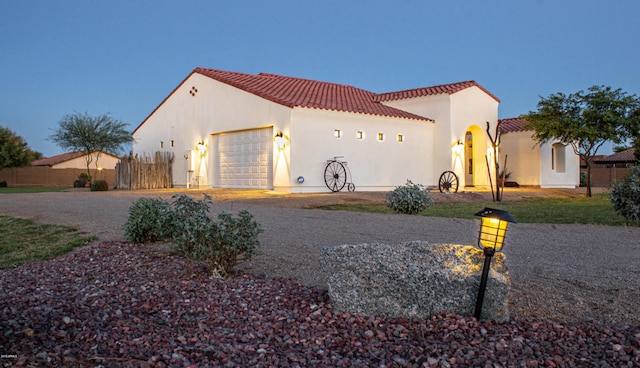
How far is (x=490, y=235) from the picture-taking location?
11.0 feet

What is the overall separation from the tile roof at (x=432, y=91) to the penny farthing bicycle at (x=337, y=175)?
5.97 meters

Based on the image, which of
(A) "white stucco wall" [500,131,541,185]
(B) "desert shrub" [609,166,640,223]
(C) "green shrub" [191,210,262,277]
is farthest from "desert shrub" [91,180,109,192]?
(B) "desert shrub" [609,166,640,223]

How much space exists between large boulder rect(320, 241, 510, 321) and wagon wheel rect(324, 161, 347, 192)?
13.3 metres

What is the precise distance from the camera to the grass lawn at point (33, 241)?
601 centimetres

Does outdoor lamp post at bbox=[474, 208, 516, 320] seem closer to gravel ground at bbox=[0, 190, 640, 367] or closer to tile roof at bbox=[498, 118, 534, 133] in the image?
gravel ground at bbox=[0, 190, 640, 367]

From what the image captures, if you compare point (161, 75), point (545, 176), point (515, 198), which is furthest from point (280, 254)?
point (161, 75)

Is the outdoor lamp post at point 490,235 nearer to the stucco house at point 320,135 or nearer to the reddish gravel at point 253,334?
the reddish gravel at point 253,334

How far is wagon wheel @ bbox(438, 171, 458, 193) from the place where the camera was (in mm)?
19109

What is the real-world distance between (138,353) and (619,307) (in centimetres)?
333

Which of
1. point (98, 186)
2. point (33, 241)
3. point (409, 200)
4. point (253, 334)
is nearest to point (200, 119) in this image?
point (98, 186)

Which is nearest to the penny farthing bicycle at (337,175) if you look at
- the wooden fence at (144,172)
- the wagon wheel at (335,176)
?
the wagon wheel at (335,176)

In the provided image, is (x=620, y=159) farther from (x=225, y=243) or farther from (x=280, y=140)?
(x=225, y=243)

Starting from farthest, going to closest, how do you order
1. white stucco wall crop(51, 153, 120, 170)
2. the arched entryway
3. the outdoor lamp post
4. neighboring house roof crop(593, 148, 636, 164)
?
white stucco wall crop(51, 153, 120, 170) → neighboring house roof crop(593, 148, 636, 164) → the arched entryway → the outdoor lamp post

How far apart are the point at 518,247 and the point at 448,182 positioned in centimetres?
1338
